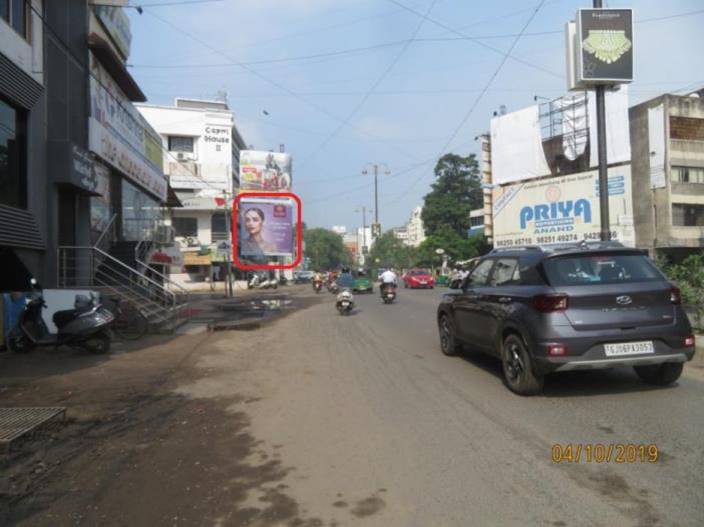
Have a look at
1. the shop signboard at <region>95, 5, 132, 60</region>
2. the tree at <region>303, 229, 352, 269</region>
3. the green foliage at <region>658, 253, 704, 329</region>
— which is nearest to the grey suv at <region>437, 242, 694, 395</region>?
the green foliage at <region>658, 253, 704, 329</region>

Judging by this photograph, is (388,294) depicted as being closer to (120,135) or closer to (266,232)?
(266,232)

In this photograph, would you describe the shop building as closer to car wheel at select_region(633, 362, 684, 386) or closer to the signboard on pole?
car wheel at select_region(633, 362, 684, 386)

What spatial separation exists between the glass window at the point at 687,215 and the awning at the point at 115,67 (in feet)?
104

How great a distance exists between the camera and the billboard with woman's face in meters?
22.8

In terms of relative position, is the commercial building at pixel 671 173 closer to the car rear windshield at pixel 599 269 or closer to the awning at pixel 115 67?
the awning at pixel 115 67

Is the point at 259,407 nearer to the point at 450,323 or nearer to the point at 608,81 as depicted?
the point at 450,323

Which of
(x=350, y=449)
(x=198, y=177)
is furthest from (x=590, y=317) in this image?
(x=198, y=177)

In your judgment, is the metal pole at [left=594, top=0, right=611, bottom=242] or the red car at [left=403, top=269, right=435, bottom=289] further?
the red car at [left=403, top=269, right=435, bottom=289]

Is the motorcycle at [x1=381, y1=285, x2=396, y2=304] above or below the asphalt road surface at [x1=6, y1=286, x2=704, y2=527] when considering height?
above

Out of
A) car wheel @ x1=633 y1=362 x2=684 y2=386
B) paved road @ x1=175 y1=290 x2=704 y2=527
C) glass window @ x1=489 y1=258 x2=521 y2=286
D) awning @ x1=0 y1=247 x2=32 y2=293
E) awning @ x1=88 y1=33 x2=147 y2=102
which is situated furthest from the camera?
awning @ x1=88 y1=33 x2=147 y2=102

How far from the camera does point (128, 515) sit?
3.39 metres

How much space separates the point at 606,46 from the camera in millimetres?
14164
